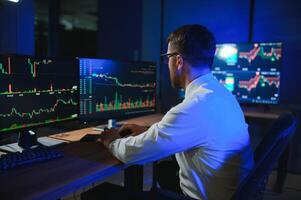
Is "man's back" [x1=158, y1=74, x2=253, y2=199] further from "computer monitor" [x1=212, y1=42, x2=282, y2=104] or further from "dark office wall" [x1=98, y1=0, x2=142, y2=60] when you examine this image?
"dark office wall" [x1=98, y1=0, x2=142, y2=60]

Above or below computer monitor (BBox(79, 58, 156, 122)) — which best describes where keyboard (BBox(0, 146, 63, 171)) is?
below

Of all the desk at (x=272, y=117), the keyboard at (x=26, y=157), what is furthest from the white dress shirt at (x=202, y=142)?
the desk at (x=272, y=117)

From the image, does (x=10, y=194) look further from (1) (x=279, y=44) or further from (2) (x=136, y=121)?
(1) (x=279, y=44)

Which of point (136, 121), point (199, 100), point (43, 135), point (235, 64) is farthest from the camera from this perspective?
point (235, 64)

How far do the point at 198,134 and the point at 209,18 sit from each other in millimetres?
2386

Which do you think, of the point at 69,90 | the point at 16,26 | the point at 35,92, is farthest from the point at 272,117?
the point at 16,26

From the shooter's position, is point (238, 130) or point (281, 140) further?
point (238, 130)

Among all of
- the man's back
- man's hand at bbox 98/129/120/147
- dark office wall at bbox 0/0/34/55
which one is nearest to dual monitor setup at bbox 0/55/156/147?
man's hand at bbox 98/129/120/147

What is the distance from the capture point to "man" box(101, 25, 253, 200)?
1.23 meters

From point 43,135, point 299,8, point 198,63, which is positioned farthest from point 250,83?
point 43,135

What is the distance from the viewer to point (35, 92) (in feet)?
5.18

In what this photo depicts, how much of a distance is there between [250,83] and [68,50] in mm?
2971

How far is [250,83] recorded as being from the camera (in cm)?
291

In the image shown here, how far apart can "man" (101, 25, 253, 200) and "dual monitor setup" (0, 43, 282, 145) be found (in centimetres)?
48
